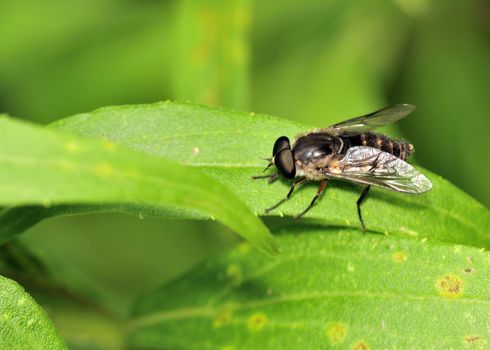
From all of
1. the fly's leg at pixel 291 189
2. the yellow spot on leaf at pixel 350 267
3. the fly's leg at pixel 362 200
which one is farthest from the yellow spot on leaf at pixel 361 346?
the fly's leg at pixel 291 189

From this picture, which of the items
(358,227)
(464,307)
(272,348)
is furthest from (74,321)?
(464,307)

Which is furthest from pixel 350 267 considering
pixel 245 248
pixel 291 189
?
pixel 245 248

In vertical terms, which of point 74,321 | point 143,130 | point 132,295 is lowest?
point 132,295

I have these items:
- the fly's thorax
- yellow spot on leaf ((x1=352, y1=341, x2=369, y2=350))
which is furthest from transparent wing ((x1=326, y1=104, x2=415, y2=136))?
yellow spot on leaf ((x1=352, y1=341, x2=369, y2=350))

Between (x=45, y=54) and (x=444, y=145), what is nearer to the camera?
(x=444, y=145)

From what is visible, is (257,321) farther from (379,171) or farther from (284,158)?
(379,171)

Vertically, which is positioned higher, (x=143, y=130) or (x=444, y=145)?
(x=143, y=130)

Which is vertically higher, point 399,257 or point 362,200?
point 362,200

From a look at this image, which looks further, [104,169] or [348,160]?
[348,160]

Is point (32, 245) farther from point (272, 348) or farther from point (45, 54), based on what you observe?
point (45, 54)
